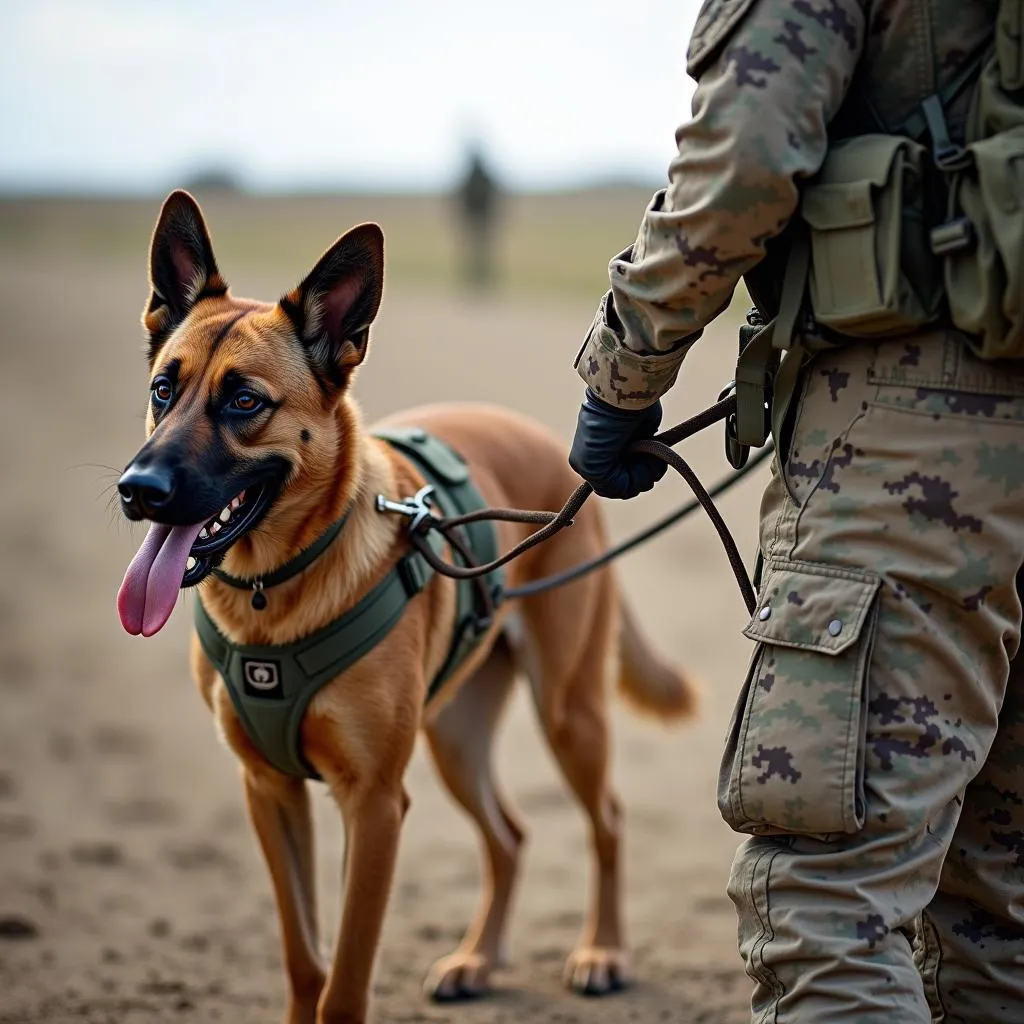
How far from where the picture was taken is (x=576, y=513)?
3092mm

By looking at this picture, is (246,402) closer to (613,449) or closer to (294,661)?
(294,661)

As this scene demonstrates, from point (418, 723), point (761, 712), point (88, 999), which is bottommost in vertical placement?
point (88, 999)

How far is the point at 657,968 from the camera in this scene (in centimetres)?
402

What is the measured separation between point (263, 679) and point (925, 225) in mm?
1766

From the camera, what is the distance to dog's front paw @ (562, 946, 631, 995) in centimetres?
383

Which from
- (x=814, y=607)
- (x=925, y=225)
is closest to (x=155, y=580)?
(x=814, y=607)

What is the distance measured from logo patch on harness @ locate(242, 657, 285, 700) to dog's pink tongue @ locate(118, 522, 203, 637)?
0.99 ft

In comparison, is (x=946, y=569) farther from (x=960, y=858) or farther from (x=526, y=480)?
(x=526, y=480)

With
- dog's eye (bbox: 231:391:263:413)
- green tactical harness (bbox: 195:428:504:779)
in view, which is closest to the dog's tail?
green tactical harness (bbox: 195:428:504:779)

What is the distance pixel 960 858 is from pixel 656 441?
0.95m

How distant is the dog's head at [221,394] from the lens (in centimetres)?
265

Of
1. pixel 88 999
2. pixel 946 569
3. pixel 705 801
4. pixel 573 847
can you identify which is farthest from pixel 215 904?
pixel 946 569

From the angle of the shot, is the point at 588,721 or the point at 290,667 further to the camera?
the point at 588,721

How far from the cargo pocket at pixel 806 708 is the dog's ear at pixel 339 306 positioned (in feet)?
4.61
